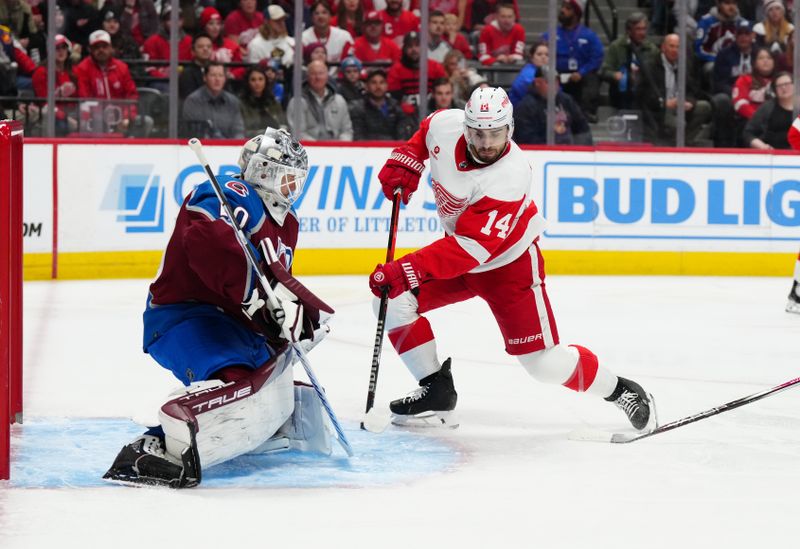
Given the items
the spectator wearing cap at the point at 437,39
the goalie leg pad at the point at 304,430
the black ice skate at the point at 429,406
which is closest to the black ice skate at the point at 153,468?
the goalie leg pad at the point at 304,430

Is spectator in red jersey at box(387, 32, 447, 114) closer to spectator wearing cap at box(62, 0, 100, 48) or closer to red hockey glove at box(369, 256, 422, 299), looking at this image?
spectator wearing cap at box(62, 0, 100, 48)

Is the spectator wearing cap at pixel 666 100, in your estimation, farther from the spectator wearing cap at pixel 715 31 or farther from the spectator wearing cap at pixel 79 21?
the spectator wearing cap at pixel 79 21

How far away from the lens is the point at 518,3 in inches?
332

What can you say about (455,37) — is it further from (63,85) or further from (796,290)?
(796,290)

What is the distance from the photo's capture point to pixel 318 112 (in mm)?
8047

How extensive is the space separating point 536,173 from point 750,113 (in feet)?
4.83

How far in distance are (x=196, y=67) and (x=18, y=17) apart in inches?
41.1

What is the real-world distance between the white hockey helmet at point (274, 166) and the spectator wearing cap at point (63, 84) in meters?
4.50

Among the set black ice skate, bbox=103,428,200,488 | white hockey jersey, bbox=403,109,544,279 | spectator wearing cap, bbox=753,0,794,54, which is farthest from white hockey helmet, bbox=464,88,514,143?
spectator wearing cap, bbox=753,0,794,54

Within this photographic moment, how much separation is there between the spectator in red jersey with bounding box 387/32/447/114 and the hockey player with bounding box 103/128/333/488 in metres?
4.81

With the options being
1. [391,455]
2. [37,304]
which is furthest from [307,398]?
[37,304]

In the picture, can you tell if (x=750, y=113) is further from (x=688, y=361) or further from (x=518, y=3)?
(x=688, y=361)

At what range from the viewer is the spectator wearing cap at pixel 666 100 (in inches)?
328

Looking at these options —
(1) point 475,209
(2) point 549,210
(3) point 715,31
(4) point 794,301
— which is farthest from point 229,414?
(3) point 715,31
